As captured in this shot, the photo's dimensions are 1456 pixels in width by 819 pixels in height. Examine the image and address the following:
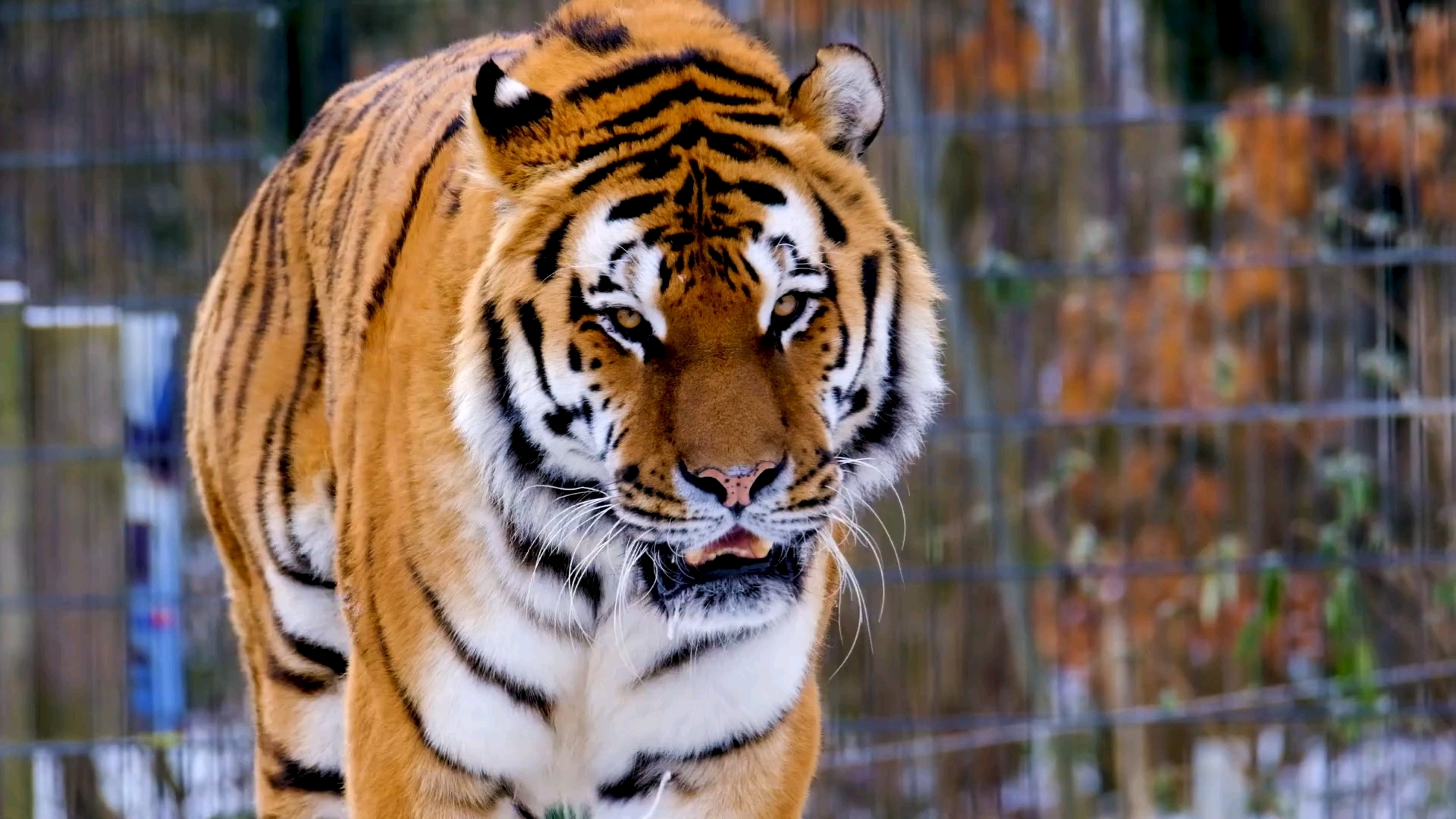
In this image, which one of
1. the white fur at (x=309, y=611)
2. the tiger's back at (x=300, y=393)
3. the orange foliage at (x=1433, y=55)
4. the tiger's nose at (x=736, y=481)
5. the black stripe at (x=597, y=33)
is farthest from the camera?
the orange foliage at (x=1433, y=55)

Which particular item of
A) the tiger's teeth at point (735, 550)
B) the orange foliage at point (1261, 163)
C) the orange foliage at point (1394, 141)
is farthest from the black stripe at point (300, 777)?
the orange foliage at point (1261, 163)

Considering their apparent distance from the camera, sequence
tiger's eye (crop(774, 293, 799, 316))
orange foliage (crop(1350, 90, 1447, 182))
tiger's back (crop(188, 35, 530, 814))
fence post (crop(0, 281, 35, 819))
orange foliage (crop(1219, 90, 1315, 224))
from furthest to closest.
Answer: orange foliage (crop(1219, 90, 1315, 224)) → orange foliage (crop(1350, 90, 1447, 182)) → fence post (crop(0, 281, 35, 819)) → tiger's back (crop(188, 35, 530, 814)) → tiger's eye (crop(774, 293, 799, 316))

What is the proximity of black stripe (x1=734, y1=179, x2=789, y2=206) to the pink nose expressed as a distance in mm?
299

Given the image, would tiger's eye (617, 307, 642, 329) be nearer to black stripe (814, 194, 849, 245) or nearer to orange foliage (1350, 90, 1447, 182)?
black stripe (814, 194, 849, 245)

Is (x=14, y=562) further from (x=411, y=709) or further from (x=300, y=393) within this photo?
(x=411, y=709)

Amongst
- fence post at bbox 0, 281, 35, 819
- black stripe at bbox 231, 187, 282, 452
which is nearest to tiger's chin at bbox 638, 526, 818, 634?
black stripe at bbox 231, 187, 282, 452

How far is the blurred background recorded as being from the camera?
3.78 m

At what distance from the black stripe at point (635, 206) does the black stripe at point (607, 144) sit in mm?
80

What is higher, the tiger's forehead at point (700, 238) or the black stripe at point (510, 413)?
the tiger's forehead at point (700, 238)

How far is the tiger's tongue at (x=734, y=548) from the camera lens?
5.71ft

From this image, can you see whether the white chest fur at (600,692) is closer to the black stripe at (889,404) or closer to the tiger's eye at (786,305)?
the black stripe at (889,404)

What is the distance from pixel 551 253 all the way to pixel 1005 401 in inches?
127

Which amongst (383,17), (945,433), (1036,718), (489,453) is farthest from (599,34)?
(383,17)

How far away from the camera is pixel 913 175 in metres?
3.92
